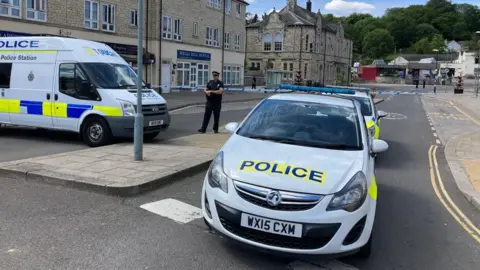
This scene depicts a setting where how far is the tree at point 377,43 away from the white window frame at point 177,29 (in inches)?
4606

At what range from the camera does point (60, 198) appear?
593cm

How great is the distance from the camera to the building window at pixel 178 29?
36.8 m

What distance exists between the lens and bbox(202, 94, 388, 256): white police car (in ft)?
12.6

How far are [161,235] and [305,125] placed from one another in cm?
214

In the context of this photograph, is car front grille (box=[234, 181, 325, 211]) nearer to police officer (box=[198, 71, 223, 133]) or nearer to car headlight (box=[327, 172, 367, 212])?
car headlight (box=[327, 172, 367, 212])

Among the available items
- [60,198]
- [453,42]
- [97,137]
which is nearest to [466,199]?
[60,198]

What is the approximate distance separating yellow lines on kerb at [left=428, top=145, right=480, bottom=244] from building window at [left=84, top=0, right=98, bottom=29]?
2398 cm

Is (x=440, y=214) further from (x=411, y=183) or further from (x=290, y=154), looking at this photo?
(x=290, y=154)

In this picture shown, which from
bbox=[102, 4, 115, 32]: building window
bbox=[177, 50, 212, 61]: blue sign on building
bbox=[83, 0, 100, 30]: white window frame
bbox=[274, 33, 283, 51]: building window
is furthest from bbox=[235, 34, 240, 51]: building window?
bbox=[274, 33, 283, 51]: building window

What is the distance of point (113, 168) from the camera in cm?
731

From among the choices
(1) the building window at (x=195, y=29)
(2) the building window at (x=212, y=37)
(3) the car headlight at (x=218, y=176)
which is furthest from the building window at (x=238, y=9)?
(3) the car headlight at (x=218, y=176)

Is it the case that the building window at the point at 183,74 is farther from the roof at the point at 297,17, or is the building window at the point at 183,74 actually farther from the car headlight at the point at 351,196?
the roof at the point at 297,17

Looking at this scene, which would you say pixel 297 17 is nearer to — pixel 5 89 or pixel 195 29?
pixel 195 29

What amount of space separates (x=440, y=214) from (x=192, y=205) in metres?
3.45
